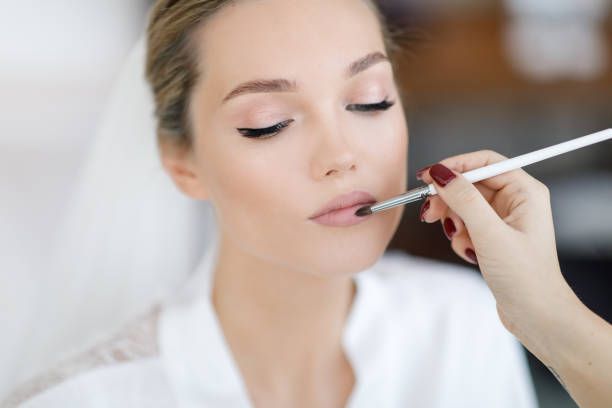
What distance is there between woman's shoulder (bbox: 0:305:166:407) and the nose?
379 mm

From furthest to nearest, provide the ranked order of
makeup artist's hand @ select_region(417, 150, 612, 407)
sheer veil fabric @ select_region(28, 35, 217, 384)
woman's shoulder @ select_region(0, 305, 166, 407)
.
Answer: sheer veil fabric @ select_region(28, 35, 217, 384), woman's shoulder @ select_region(0, 305, 166, 407), makeup artist's hand @ select_region(417, 150, 612, 407)

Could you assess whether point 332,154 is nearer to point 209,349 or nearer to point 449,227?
point 449,227

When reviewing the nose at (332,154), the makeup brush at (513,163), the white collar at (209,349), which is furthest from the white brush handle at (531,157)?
the white collar at (209,349)

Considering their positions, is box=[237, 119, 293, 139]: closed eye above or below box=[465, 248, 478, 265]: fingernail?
above

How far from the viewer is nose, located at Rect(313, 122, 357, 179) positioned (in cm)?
72

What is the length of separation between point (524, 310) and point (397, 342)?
15.6 inches

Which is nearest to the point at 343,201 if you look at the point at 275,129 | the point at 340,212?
the point at 340,212

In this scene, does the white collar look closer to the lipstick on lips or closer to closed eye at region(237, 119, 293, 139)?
the lipstick on lips

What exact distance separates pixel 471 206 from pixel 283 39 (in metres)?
0.29

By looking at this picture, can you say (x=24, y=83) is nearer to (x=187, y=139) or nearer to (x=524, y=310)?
(x=187, y=139)

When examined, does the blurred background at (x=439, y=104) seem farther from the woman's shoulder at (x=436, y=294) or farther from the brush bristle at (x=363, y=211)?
the brush bristle at (x=363, y=211)

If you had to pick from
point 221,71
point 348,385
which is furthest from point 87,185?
point 348,385

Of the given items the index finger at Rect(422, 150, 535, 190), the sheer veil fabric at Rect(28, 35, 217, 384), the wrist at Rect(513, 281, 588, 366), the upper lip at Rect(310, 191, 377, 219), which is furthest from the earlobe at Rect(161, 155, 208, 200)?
the wrist at Rect(513, 281, 588, 366)

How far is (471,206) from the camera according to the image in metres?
0.62
